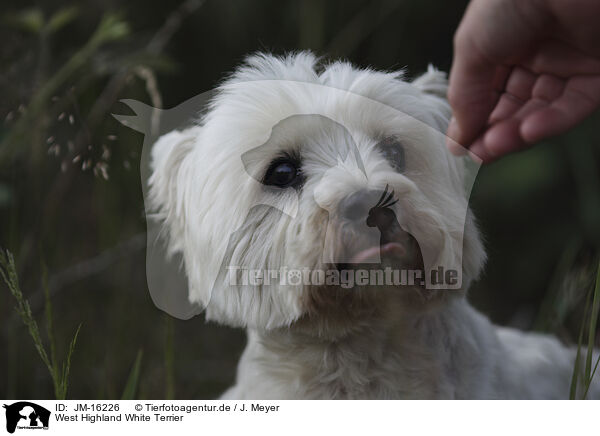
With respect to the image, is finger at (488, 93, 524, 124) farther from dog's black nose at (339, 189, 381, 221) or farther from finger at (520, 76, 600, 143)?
dog's black nose at (339, 189, 381, 221)

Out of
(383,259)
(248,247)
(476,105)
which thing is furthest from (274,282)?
(476,105)

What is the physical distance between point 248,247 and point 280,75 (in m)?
0.41

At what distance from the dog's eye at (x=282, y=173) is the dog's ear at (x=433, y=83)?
0.42m

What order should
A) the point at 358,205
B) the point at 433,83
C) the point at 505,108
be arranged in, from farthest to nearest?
the point at 433,83, the point at 505,108, the point at 358,205

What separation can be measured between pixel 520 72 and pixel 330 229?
2.04 ft

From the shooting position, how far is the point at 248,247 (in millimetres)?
1408

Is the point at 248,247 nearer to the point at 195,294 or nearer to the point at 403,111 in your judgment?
the point at 195,294

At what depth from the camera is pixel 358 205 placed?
48.5 inches

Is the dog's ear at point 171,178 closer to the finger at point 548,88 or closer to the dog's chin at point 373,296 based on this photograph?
the dog's chin at point 373,296

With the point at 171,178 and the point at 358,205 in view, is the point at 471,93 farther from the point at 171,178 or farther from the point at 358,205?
the point at 171,178

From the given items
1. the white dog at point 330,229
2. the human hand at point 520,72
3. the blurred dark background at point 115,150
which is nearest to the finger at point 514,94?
the human hand at point 520,72

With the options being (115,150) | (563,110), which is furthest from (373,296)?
(115,150)
